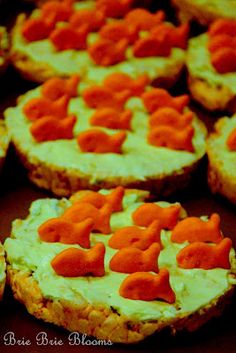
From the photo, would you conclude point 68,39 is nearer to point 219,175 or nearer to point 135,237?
point 219,175

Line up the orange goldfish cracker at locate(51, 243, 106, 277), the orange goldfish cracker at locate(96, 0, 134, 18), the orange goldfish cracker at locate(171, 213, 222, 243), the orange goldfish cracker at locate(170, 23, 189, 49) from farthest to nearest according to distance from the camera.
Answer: the orange goldfish cracker at locate(96, 0, 134, 18) → the orange goldfish cracker at locate(170, 23, 189, 49) → the orange goldfish cracker at locate(171, 213, 222, 243) → the orange goldfish cracker at locate(51, 243, 106, 277)

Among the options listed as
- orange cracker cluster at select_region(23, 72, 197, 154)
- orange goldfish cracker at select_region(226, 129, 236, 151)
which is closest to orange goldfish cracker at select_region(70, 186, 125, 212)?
orange cracker cluster at select_region(23, 72, 197, 154)

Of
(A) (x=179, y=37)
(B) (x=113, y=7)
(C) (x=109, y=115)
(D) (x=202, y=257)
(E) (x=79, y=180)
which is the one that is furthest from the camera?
(B) (x=113, y=7)

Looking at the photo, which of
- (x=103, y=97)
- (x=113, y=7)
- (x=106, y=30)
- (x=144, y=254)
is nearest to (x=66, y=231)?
(x=144, y=254)

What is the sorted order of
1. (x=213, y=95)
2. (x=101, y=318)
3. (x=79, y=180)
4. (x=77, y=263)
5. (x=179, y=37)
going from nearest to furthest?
(x=101, y=318)
(x=77, y=263)
(x=79, y=180)
(x=213, y=95)
(x=179, y=37)

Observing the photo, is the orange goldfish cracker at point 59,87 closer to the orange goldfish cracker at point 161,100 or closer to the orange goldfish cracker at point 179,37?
the orange goldfish cracker at point 161,100

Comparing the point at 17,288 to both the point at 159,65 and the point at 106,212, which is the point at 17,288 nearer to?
the point at 106,212

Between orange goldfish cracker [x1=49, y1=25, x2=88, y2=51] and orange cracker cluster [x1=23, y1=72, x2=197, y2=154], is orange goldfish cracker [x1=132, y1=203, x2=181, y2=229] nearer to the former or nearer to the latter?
orange cracker cluster [x1=23, y1=72, x2=197, y2=154]
